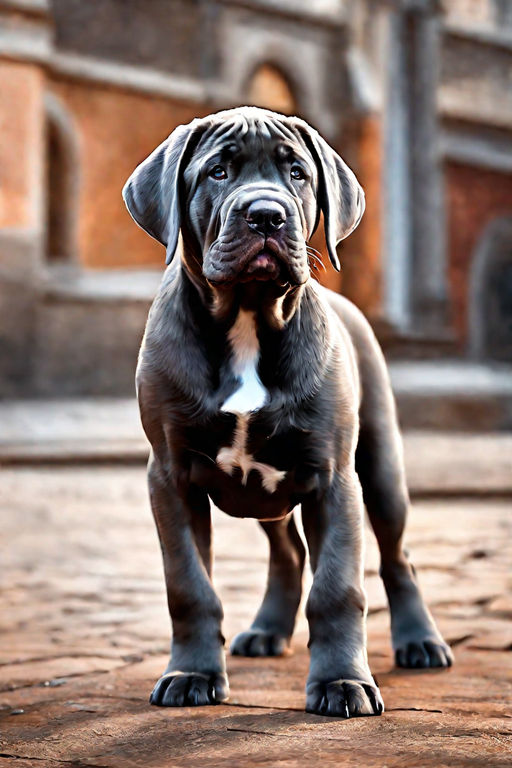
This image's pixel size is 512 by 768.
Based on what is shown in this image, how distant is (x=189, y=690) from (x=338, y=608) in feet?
1.40

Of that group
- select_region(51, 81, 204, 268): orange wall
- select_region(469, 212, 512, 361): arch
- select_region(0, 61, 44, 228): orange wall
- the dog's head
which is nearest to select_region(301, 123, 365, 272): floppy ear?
the dog's head

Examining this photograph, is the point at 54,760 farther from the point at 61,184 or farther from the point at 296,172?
the point at 61,184

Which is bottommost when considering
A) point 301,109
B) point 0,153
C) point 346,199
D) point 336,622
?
point 336,622

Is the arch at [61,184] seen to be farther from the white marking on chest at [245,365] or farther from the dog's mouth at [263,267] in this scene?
the dog's mouth at [263,267]

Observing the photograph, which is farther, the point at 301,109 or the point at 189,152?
the point at 301,109

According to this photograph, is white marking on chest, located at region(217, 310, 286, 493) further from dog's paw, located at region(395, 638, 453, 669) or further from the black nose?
dog's paw, located at region(395, 638, 453, 669)

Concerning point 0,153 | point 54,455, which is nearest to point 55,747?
Answer: point 54,455

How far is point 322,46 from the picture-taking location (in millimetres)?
17078

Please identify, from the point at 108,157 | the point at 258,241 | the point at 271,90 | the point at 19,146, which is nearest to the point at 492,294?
the point at 271,90

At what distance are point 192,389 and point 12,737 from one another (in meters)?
0.94

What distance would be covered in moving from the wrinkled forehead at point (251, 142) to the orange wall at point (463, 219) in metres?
16.4

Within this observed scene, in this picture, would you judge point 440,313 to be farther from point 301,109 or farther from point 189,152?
point 189,152

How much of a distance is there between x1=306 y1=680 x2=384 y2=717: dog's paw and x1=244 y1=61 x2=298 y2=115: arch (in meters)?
14.5

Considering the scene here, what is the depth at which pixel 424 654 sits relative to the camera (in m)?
3.34
